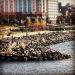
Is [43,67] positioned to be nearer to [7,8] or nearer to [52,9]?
[52,9]

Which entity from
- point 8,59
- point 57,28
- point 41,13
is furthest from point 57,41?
point 8,59

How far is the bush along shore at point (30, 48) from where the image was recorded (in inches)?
161

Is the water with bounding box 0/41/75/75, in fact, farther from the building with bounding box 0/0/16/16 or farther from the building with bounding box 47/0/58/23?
the building with bounding box 0/0/16/16

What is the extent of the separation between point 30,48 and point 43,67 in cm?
36

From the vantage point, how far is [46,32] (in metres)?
4.20

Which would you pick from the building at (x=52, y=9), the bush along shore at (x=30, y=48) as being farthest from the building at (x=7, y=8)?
the building at (x=52, y=9)

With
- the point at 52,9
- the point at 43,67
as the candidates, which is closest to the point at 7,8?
the point at 52,9

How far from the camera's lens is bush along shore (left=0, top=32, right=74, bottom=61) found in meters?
4.10

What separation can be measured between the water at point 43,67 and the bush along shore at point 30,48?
0.23ft

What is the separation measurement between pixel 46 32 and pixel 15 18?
1.77 feet

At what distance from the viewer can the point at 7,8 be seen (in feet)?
13.6

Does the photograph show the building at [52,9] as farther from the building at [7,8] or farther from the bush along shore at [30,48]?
the building at [7,8]

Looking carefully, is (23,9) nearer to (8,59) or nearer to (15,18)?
(15,18)

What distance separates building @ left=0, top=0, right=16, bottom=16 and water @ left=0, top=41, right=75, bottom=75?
78 centimetres
